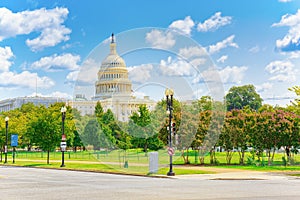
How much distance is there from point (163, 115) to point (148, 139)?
325 centimetres

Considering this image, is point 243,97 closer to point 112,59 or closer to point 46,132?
point 112,59

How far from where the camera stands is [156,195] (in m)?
19.8

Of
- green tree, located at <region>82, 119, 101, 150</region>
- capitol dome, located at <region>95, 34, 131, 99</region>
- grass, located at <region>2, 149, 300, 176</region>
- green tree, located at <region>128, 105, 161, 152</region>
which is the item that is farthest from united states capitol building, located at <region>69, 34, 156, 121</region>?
grass, located at <region>2, 149, 300, 176</region>

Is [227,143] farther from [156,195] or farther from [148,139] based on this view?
[156,195]

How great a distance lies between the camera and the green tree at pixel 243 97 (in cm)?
16425

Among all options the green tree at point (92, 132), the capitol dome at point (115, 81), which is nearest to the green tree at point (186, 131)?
the capitol dome at point (115, 81)

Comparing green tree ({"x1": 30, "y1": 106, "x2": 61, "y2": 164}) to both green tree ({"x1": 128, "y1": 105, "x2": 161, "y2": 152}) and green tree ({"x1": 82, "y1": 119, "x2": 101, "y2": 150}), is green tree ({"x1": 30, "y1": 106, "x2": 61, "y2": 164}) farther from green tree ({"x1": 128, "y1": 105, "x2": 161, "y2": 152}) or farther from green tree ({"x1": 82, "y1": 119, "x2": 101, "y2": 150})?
green tree ({"x1": 82, "y1": 119, "x2": 101, "y2": 150})

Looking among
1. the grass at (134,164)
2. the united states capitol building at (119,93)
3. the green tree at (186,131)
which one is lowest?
the grass at (134,164)

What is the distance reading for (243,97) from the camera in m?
167

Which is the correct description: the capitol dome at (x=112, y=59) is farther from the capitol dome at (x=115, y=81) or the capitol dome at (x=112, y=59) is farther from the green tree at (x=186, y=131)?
the green tree at (x=186, y=131)

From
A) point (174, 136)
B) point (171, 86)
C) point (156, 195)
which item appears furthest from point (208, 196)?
point (174, 136)

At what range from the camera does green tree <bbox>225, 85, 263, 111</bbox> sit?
164 meters

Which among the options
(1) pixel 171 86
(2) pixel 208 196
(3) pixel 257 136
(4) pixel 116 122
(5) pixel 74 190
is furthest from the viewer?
(4) pixel 116 122

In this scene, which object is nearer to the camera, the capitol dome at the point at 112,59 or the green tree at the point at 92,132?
the capitol dome at the point at 112,59
